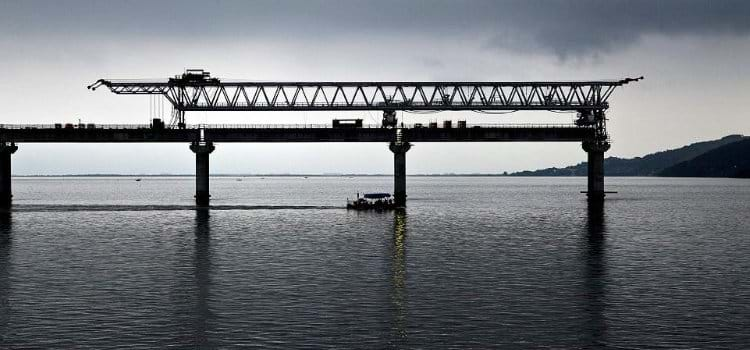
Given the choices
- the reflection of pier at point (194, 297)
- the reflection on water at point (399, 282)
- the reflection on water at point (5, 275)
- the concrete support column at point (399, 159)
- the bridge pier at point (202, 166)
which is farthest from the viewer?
the bridge pier at point (202, 166)

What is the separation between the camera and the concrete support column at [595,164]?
124m

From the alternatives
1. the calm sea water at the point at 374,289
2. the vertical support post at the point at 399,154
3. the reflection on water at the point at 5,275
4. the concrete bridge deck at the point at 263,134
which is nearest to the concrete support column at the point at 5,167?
the concrete bridge deck at the point at 263,134

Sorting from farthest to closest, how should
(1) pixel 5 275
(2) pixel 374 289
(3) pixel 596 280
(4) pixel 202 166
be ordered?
1. (4) pixel 202 166
2. (1) pixel 5 275
3. (3) pixel 596 280
4. (2) pixel 374 289

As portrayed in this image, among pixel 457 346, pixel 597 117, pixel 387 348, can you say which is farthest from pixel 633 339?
pixel 597 117

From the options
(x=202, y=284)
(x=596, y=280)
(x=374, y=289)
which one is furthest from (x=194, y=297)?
(x=596, y=280)

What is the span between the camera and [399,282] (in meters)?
41.1

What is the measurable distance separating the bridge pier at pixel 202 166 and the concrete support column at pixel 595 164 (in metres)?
62.1

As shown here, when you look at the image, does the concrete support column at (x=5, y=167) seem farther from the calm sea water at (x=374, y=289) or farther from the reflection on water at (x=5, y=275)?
the calm sea water at (x=374, y=289)

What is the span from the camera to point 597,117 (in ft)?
425

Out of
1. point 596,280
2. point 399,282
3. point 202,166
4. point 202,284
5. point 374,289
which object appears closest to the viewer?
point 374,289

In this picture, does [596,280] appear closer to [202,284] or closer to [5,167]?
[202,284]

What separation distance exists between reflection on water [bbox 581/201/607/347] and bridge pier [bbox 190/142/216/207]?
2542 inches

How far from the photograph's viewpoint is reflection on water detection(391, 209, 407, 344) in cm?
2919

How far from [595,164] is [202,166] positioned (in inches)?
2573
